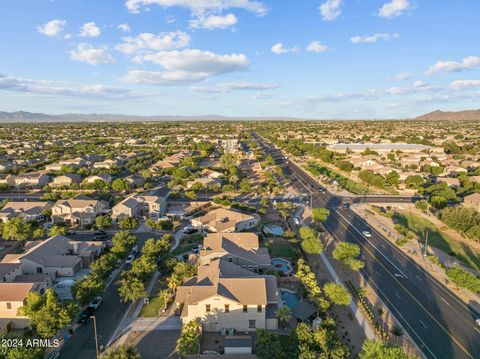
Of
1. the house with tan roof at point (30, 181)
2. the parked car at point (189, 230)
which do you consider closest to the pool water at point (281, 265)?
the parked car at point (189, 230)

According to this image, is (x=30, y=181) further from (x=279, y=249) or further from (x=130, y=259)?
(x=279, y=249)

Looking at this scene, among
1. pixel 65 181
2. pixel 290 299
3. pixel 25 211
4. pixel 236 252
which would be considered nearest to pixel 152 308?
pixel 236 252

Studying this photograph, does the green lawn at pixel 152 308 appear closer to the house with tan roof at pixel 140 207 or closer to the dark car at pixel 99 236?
the dark car at pixel 99 236

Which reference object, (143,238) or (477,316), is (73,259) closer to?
(143,238)

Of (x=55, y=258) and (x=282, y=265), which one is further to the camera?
(x=282, y=265)

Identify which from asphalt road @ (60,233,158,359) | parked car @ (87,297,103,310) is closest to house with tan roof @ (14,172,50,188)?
asphalt road @ (60,233,158,359)
